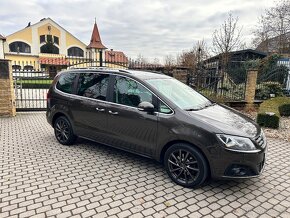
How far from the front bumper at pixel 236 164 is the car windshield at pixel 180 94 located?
3.02 feet

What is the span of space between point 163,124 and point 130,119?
2.11 feet

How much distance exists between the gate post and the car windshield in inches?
241

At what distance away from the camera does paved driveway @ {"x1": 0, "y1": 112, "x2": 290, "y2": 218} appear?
9.05 ft

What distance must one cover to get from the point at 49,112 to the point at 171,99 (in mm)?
3154

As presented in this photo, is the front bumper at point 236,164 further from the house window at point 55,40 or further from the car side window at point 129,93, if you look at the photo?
the house window at point 55,40

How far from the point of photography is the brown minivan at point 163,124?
3.01 meters

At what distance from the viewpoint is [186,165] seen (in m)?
3.25

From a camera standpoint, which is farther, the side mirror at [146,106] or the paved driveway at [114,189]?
the side mirror at [146,106]

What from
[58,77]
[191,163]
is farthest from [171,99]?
[58,77]

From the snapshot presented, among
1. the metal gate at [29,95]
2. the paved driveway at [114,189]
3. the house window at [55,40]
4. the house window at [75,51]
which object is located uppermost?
the house window at [55,40]

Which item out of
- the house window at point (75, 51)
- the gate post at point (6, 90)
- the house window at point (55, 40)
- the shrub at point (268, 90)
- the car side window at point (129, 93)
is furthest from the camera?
the house window at point (75, 51)

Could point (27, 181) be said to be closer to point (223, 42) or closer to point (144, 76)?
point (144, 76)

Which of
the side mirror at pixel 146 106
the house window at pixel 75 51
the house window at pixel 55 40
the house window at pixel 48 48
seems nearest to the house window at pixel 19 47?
the house window at pixel 48 48

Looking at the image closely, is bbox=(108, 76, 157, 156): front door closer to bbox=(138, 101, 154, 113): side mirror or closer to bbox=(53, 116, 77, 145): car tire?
bbox=(138, 101, 154, 113): side mirror
